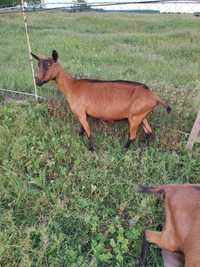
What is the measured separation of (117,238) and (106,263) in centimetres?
22

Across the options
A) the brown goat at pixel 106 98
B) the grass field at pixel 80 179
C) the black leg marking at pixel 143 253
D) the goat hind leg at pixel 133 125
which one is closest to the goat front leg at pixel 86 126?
the brown goat at pixel 106 98

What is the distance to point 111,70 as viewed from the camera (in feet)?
23.3

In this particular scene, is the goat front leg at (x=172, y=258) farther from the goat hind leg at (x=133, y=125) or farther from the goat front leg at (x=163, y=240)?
the goat hind leg at (x=133, y=125)

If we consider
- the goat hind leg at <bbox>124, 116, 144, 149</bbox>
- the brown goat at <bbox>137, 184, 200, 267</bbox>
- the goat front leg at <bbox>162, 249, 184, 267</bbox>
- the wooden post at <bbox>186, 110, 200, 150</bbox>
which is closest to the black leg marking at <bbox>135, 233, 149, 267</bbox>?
the brown goat at <bbox>137, 184, 200, 267</bbox>

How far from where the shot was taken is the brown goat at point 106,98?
401 cm

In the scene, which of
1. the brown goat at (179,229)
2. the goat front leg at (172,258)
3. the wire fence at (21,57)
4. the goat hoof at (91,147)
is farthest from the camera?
the wire fence at (21,57)

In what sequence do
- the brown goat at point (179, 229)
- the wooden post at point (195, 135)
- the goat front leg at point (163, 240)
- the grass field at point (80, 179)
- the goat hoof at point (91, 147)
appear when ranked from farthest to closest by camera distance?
the goat hoof at point (91, 147)
the wooden post at point (195, 135)
the grass field at point (80, 179)
the goat front leg at point (163, 240)
the brown goat at point (179, 229)

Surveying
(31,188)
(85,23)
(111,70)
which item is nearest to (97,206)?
(31,188)

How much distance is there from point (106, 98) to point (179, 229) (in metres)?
1.95

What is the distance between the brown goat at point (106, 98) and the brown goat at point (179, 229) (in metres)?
1.32

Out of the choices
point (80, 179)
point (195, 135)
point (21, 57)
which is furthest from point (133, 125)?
point (21, 57)

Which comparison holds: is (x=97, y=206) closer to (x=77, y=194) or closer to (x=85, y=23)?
(x=77, y=194)

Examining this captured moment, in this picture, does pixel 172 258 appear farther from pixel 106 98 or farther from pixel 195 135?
pixel 106 98

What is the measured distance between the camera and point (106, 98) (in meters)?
4.16
